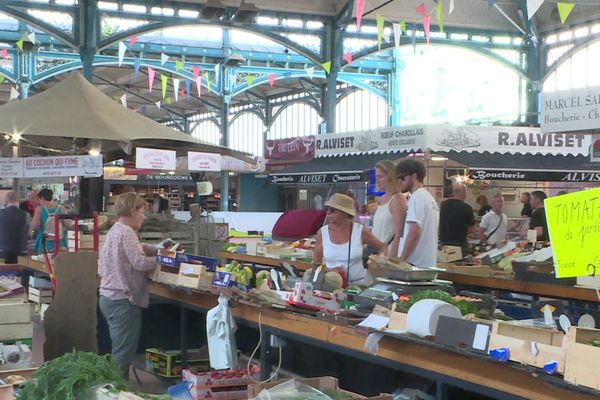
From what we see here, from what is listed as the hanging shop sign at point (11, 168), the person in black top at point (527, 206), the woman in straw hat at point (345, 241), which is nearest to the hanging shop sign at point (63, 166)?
the hanging shop sign at point (11, 168)

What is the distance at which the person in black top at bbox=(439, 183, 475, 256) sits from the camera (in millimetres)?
8227

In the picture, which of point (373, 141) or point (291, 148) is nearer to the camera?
point (373, 141)

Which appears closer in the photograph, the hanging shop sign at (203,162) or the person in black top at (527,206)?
the hanging shop sign at (203,162)

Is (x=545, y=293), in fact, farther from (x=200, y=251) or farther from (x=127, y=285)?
Result: (x=200, y=251)

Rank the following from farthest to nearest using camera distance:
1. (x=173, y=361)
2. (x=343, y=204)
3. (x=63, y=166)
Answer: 1. (x=63, y=166)
2. (x=173, y=361)
3. (x=343, y=204)

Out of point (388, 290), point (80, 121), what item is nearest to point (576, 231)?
point (388, 290)

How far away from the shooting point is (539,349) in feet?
9.58

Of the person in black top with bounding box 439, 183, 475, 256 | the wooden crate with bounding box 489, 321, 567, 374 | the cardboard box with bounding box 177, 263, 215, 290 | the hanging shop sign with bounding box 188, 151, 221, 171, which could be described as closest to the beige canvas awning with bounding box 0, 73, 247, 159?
the cardboard box with bounding box 177, 263, 215, 290

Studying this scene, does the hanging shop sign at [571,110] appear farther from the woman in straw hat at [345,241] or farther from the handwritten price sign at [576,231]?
the handwritten price sign at [576,231]

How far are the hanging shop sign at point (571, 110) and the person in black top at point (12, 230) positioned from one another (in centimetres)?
633

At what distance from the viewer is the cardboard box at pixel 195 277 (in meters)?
5.38

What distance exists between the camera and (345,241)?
16.5 feet

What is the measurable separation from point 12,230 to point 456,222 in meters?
5.38

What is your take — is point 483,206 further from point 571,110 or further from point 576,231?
point 576,231
